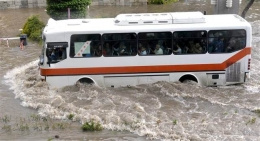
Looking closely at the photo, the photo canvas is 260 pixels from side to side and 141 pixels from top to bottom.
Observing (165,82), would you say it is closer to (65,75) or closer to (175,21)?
(175,21)

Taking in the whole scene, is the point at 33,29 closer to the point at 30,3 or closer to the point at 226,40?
the point at 30,3

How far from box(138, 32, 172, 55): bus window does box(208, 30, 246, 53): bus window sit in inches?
57.2

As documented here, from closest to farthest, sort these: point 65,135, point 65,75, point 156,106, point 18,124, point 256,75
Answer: point 65,135, point 18,124, point 156,106, point 65,75, point 256,75

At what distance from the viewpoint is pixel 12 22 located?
94.0 ft

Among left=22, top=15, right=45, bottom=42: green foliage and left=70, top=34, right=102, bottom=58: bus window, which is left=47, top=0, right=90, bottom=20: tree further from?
left=70, top=34, right=102, bottom=58: bus window

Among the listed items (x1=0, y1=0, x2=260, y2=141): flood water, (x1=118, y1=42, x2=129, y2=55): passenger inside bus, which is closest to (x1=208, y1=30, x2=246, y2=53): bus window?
(x1=0, y1=0, x2=260, y2=141): flood water

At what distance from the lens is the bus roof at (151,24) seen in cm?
1505

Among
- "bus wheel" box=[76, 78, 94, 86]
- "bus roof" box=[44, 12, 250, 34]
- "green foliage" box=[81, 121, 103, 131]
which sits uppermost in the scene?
"bus roof" box=[44, 12, 250, 34]

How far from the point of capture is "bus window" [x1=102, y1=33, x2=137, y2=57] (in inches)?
595

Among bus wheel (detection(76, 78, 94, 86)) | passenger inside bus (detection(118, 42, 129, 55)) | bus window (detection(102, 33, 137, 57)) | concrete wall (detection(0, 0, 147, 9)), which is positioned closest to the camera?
bus window (detection(102, 33, 137, 57))

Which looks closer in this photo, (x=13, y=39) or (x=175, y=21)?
(x=175, y=21)

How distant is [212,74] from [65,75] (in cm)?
511

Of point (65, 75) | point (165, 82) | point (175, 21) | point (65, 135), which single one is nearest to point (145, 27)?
point (175, 21)

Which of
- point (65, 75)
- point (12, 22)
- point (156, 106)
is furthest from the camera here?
point (12, 22)
